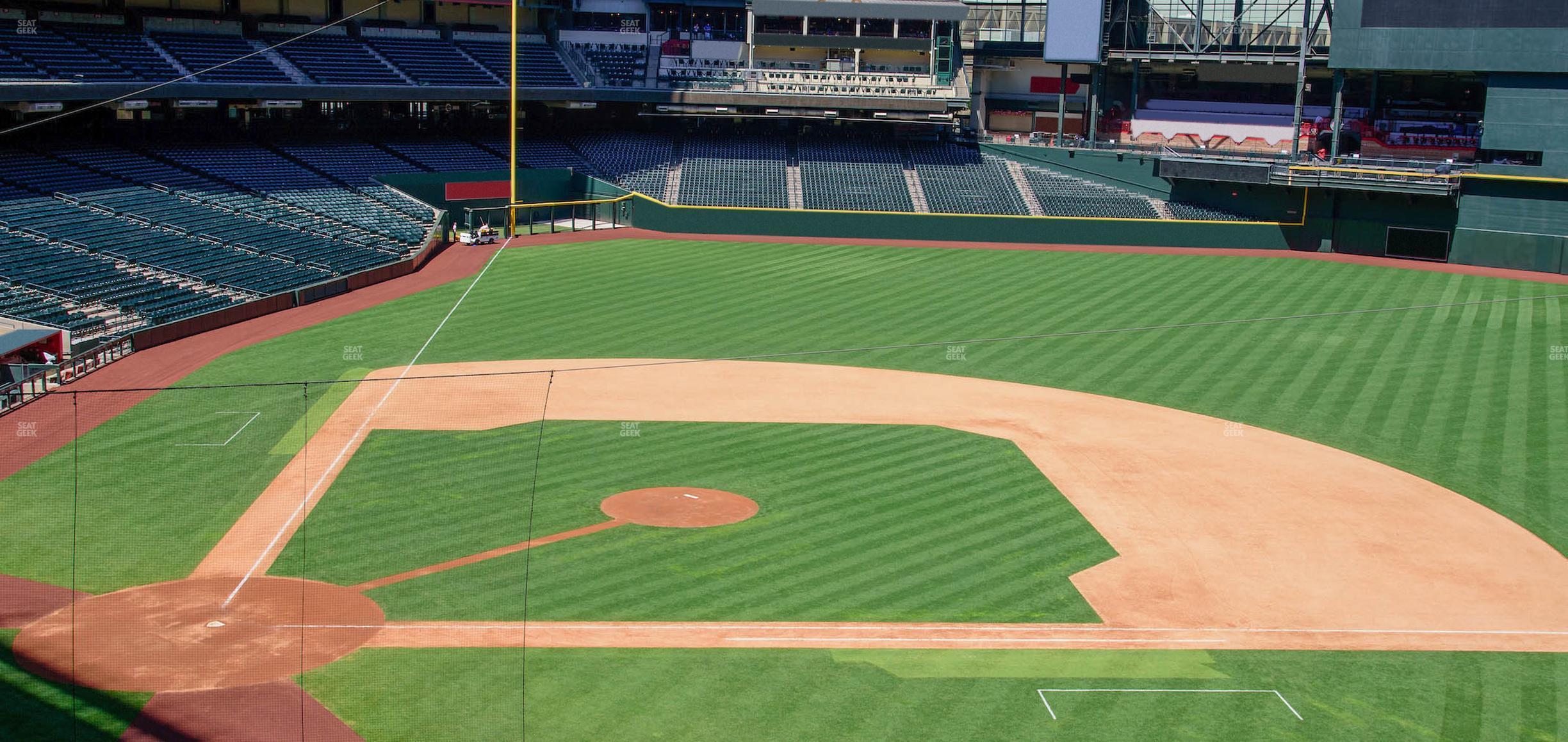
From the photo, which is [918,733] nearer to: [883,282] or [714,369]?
[714,369]

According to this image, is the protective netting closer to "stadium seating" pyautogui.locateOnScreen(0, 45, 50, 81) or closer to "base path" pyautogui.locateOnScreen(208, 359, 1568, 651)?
"base path" pyautogui.locateOnScreen(208, 359, 1568, 651)

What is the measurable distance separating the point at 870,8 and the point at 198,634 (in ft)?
172

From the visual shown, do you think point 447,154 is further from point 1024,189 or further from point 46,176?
point 1024,189

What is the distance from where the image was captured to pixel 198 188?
4381cm

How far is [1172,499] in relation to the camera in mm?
23141

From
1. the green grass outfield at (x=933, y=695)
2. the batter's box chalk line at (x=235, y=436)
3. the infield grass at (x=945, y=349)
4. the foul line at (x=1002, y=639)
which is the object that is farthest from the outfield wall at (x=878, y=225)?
the green grass outfield at (x=933, y=695)

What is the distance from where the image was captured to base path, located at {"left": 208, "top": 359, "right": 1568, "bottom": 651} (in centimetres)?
1834

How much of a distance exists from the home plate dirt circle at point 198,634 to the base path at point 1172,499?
1.14 meters

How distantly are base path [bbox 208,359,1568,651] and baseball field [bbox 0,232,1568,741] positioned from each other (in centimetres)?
10

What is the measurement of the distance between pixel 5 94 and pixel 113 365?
13.9 meters

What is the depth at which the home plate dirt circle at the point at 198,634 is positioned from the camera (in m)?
15.5

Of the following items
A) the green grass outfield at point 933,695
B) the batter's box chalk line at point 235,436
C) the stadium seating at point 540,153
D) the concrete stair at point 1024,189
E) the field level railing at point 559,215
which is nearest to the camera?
the green grass outfield at point 933,695

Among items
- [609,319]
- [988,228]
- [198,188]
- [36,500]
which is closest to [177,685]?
[36,500]

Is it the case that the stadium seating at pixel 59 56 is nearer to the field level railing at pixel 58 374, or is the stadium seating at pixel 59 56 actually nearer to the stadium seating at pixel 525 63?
the field level railing at pixel 58 374
